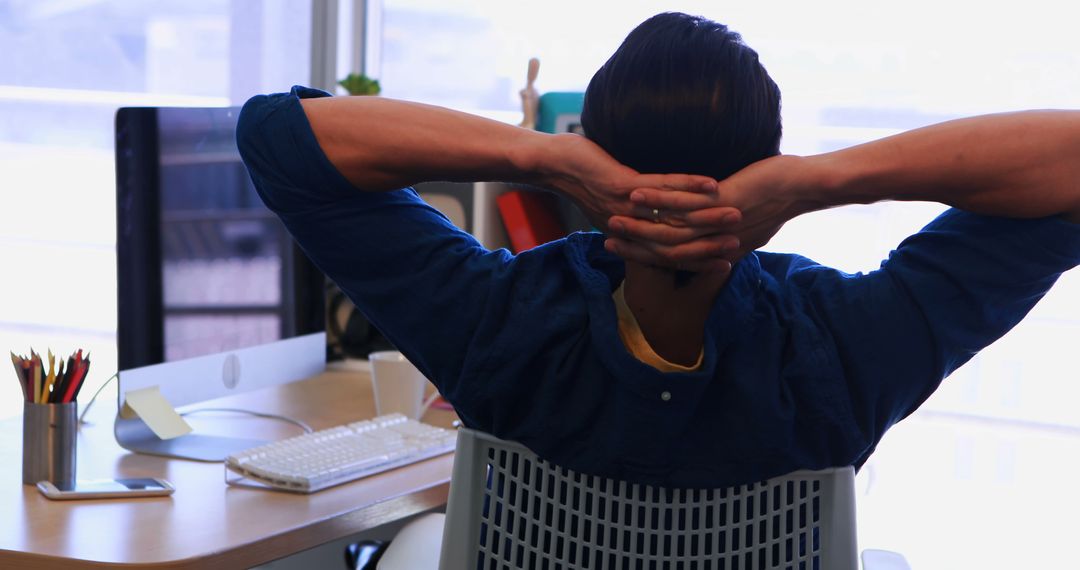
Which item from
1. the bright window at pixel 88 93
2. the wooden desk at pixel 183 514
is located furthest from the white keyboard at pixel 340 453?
the bright window at pixel 88 93

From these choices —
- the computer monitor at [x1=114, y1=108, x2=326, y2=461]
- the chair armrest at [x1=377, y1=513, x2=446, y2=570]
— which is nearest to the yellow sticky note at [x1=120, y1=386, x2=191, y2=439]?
the computer monitor at [x1=114, y1=108, x2=326, y2=461]

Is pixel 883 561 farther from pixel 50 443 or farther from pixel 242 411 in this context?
pixel 242 411

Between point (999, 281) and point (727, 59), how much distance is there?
0.94 ft

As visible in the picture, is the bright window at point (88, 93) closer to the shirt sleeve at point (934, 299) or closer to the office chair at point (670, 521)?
the office chair at point (670, 521)

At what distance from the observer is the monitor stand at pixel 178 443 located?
1615 millimetres

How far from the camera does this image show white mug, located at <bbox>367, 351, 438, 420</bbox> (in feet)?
6.20

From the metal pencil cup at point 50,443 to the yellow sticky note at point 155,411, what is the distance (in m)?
0.18

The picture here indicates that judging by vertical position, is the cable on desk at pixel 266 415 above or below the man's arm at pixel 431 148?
below

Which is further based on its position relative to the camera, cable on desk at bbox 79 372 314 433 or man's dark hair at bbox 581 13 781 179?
cable on desk at bbox 79 372 314 433

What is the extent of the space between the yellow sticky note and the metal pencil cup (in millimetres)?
177

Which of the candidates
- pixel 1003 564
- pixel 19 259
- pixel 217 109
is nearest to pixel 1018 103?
pixel 1003 564

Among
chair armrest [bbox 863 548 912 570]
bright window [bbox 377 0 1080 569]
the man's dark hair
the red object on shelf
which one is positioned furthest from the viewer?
bright window [bbox 377 0 1080 569]

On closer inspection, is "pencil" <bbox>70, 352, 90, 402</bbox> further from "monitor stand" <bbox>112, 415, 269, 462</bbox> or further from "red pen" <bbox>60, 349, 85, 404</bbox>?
"monitor stand" <bbox>112, 415, 269, 462</bbox>

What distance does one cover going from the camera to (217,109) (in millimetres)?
1737
